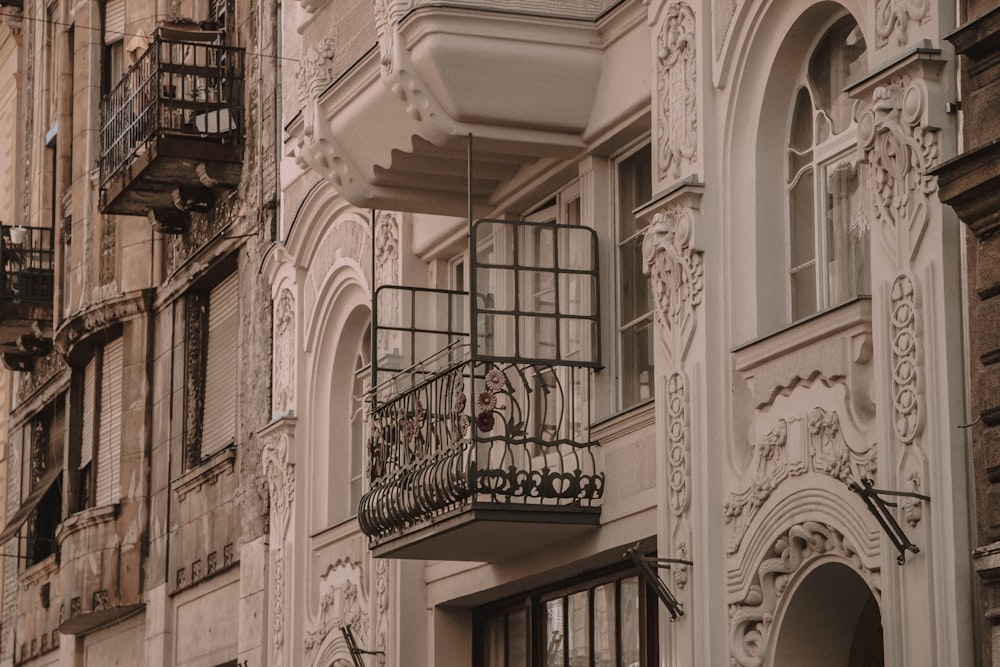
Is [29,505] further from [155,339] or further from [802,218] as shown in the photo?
[802,218]

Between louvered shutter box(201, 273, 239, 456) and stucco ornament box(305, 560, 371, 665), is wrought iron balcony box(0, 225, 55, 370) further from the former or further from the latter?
stucco ornament box(305, 560, 371, 665)

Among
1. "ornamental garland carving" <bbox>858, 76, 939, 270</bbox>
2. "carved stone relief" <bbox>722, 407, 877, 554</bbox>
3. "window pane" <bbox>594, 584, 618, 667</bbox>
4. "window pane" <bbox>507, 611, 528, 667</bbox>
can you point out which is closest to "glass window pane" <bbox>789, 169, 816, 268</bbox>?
"carved stone relief" <bbox>722, 407, 877, 554</bbox>

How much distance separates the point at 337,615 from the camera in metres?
19.3

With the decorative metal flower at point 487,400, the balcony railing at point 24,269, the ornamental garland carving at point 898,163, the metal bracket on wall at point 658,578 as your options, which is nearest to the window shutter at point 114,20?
the balcony railing at point 24,269

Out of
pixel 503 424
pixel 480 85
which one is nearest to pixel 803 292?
pixel 480 85

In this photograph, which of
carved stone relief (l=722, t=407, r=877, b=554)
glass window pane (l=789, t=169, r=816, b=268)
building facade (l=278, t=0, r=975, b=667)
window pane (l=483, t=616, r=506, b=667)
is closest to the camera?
building facade (l=278, t=0, r=975, b=667)

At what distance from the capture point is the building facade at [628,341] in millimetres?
11172

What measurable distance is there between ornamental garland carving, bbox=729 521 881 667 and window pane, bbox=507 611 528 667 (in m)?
4.25

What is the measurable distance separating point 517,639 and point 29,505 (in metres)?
13.9

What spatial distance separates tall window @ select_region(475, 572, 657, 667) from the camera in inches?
Answer: 585

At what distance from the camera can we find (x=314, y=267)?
20.5 metres

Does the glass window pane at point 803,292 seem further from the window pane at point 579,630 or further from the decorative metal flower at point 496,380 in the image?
the window pane at point 579,630

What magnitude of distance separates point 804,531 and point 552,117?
4493mm

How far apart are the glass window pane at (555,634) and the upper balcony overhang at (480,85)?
128 inches
